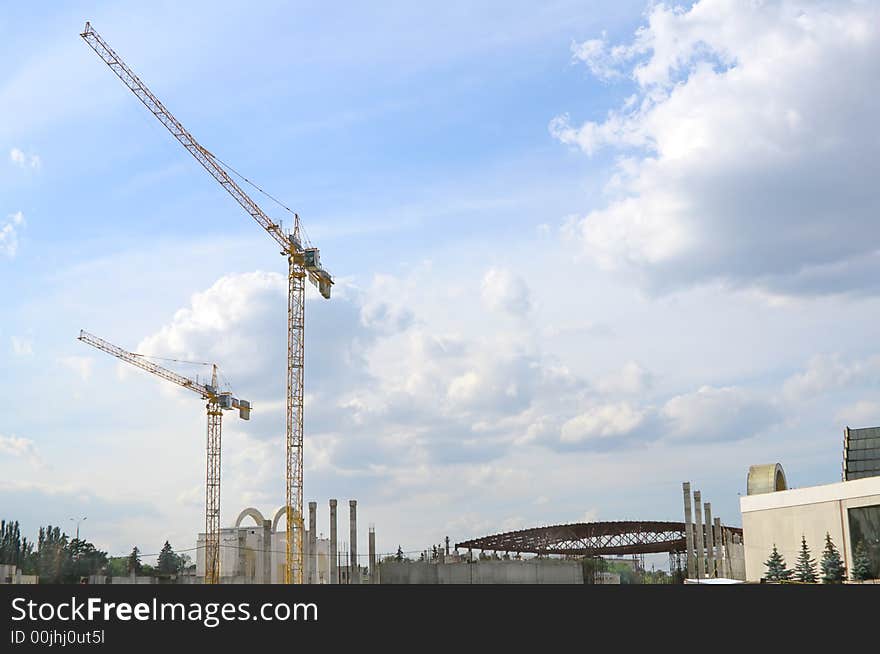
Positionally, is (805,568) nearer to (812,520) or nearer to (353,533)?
(812,520)

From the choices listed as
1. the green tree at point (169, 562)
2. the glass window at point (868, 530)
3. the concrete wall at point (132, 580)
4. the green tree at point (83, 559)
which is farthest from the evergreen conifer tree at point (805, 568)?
the green tree at point (169, 562)

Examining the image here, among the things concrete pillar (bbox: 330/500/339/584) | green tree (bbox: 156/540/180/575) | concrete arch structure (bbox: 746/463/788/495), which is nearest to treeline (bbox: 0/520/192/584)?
green tree (bbox: 156/540/180/575)

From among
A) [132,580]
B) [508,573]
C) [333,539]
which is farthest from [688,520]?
[132,580]

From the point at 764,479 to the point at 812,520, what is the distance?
27.7 feet

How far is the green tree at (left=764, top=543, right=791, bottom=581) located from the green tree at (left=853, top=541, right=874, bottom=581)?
4.19 m

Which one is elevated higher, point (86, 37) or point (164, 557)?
point (86, 37)

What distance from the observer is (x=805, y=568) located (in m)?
58.0

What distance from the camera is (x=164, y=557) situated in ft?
465

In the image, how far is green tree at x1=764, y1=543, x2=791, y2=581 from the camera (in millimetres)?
58094

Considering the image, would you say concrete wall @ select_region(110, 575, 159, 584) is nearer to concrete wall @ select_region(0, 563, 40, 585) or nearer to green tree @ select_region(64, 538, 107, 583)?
concrete wall @ select_region(0, 563, 40, 585)
